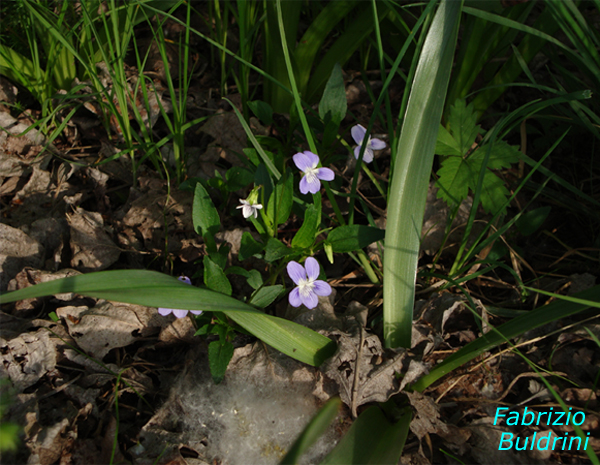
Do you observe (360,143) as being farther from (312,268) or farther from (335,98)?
(312,268)

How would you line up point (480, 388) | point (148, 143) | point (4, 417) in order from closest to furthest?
point (4, 417) < point (480, 388) < point (148, 143)

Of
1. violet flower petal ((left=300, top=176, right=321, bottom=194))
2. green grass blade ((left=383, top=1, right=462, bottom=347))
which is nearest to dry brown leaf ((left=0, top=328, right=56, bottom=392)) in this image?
violet flower petal ((left=300, top=176, right=321, bottom=194))

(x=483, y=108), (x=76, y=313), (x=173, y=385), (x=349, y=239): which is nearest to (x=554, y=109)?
(x=483, y=108)

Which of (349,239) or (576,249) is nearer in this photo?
(349,239)

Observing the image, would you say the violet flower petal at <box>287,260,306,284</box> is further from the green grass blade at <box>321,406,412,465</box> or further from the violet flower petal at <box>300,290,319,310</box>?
the green grass blade at <box>321,406,412,465</box>

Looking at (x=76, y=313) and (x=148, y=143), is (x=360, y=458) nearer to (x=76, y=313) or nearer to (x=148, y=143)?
(x=76, y=313)

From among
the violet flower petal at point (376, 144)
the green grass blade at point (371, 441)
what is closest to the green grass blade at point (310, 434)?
the green grass blade at point (371, 441)
